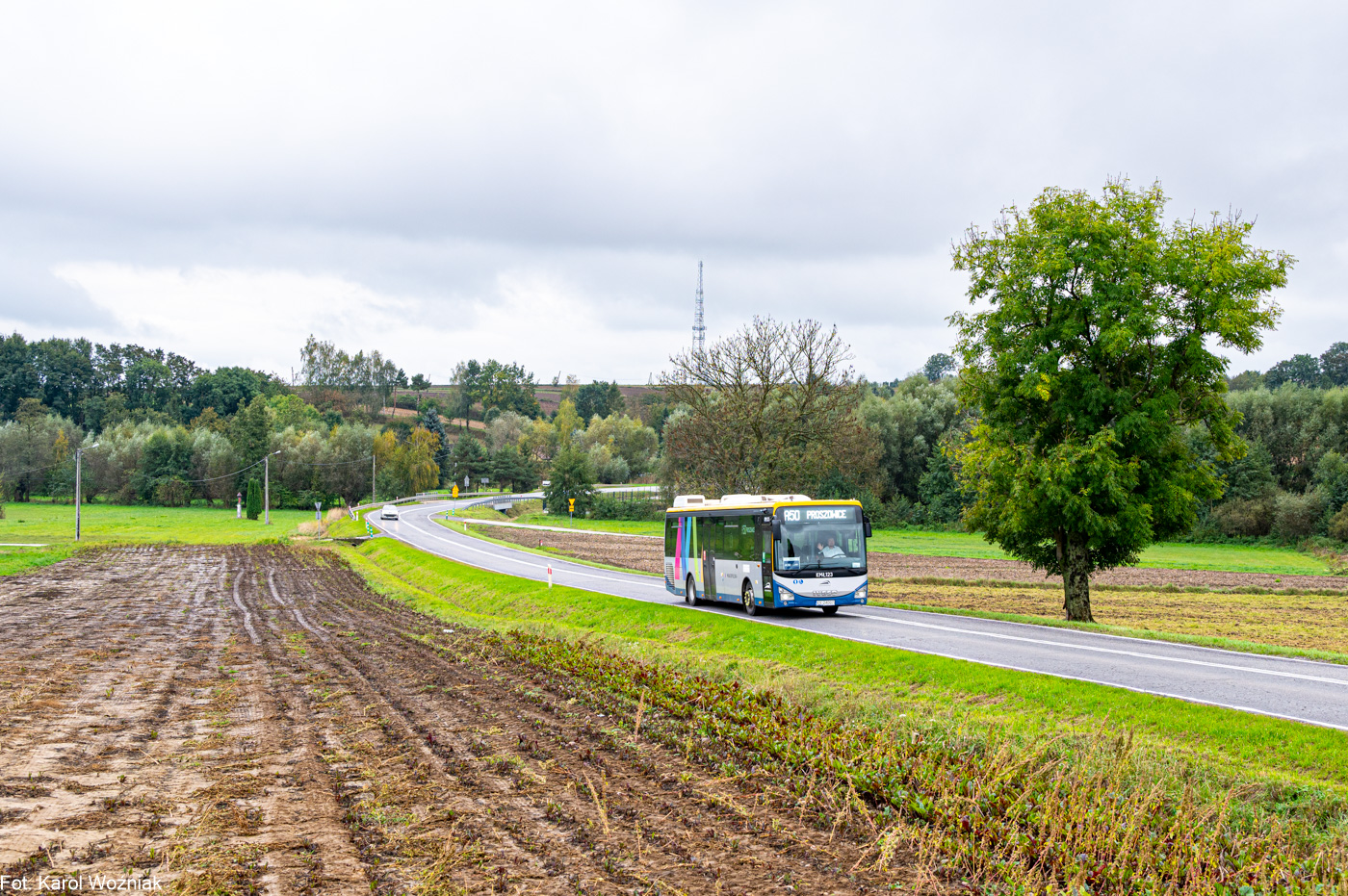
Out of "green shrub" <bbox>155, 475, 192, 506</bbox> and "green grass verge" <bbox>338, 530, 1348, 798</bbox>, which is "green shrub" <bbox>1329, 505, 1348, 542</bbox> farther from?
"green shrub" <bbox>155, 475, 192, 506</bbox>

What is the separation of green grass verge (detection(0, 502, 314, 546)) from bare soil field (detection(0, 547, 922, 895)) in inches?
2100

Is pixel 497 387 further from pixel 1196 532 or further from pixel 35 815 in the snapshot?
pixel 35 815

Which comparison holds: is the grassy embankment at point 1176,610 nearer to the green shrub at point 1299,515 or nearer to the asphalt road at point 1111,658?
the asphalt road at point 1111,658

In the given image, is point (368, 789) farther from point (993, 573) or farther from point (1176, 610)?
point (993, 573)

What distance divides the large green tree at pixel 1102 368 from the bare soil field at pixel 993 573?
9.53m

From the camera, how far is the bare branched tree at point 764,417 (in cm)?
4397

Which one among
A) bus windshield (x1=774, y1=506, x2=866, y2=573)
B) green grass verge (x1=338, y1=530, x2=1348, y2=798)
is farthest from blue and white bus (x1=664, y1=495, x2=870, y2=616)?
green grass verge (x1=338, y1=530, x2=1348, y2=798)

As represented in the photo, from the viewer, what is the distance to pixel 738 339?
1820 inches

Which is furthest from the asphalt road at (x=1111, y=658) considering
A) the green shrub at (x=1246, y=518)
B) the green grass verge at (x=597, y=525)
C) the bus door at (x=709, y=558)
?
the green shrub at (x=1246, y=518)

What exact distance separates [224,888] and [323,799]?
2.12 metres

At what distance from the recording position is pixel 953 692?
12.9m

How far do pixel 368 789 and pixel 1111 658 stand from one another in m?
12.5

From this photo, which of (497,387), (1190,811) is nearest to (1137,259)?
(1190,811)

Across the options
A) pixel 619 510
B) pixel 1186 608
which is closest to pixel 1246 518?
pixel 1186 608
